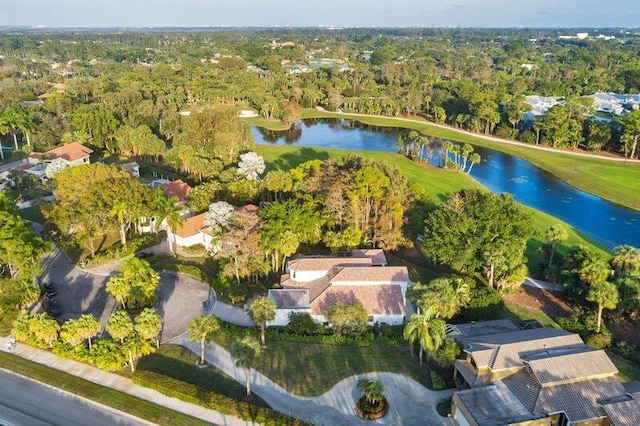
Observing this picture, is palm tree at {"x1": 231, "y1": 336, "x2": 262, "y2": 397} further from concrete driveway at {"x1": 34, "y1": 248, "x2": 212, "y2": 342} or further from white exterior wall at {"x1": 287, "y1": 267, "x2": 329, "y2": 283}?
white exterior wall at {"x1": 287, "y1": 267, "x2": 329, "y2": 283}

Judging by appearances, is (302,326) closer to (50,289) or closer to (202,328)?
(202,328)

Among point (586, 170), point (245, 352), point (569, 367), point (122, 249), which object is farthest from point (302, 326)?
point (586, 170)

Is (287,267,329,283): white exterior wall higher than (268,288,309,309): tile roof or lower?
higher

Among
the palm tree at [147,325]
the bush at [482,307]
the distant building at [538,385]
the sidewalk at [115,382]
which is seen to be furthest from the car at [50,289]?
the bush at [482,307]

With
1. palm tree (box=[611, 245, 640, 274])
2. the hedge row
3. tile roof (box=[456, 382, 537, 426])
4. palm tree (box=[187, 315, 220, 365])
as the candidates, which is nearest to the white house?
palm tree (box=[187, 315, 220, 365])

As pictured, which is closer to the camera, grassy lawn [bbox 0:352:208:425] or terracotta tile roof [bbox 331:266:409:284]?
grassy lawn [bbox 0:352:208:425]

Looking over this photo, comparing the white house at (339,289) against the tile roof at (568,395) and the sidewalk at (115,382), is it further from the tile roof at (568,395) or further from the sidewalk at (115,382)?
the tile roof at (568,395)
